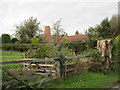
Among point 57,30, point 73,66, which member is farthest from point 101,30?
point 73,66

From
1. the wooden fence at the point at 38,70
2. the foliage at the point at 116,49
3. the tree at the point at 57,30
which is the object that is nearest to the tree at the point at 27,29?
the tree at the point at 57,30

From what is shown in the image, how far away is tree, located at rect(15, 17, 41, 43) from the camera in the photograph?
3556cm

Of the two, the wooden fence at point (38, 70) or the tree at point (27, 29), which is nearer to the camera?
the wooden fence at point (38, 70)

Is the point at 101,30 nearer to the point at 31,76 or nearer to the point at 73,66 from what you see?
the point at 73,66

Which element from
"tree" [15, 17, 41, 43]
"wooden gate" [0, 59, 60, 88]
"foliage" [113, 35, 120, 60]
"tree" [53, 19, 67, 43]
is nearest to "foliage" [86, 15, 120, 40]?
"tree" [53, 19, 67, 43]

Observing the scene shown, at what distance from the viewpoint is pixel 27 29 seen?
119ft

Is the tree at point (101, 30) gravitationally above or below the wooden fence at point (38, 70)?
above

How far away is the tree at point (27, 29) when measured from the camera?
35562 millimetres

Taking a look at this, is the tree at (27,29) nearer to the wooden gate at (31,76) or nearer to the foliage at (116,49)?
the foliage at (116,49)

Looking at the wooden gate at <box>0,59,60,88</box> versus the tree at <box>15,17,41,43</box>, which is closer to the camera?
the wooden gate at <box>0,59,60,88</box>

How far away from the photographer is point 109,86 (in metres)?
5.89

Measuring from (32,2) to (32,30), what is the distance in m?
28.8

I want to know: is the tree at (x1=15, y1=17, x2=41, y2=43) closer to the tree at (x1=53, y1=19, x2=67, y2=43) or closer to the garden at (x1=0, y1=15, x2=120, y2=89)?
the tree at (x1=53, y1=19, x2=67, y2=43)

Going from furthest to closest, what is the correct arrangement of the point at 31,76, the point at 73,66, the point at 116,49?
the point at 116,49 < the point at 73,66 < the point at 31,76
